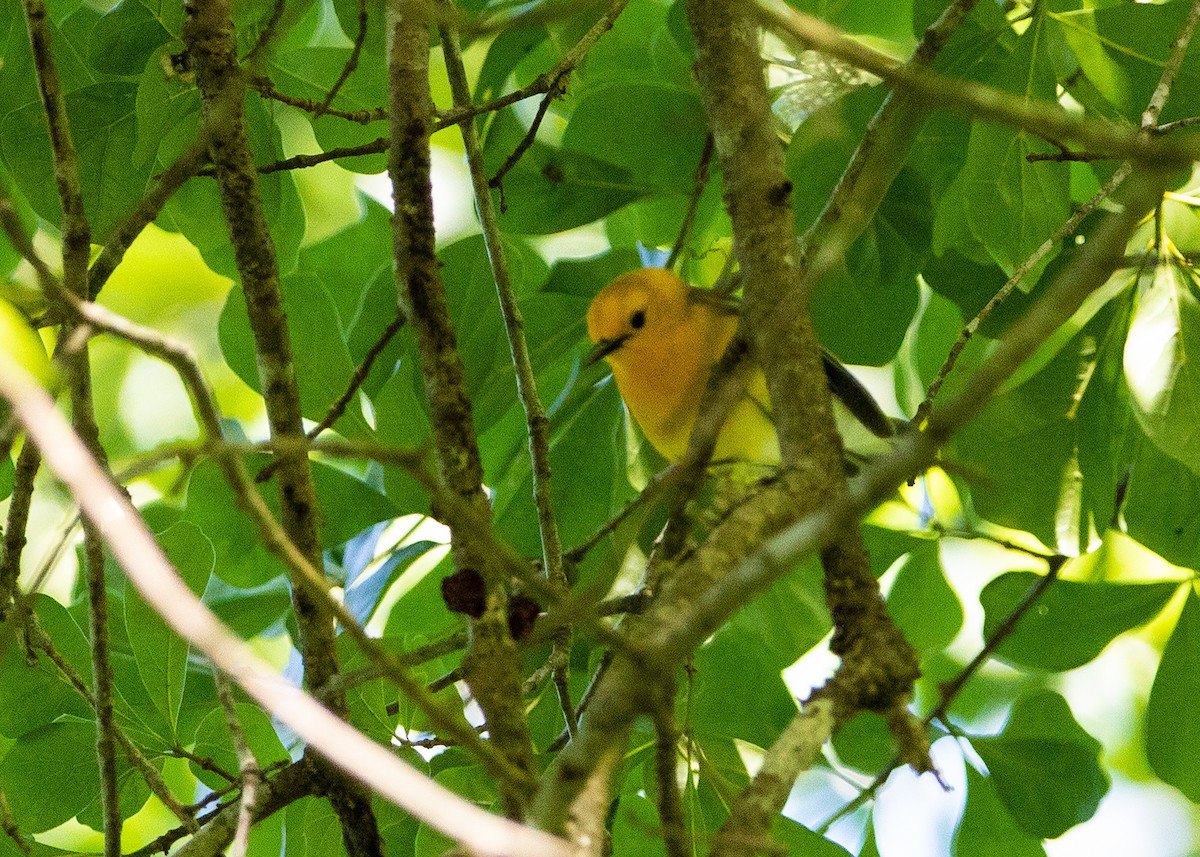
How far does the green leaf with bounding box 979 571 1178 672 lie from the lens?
8.04 feet

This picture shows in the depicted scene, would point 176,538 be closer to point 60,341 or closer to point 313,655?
point 313,655

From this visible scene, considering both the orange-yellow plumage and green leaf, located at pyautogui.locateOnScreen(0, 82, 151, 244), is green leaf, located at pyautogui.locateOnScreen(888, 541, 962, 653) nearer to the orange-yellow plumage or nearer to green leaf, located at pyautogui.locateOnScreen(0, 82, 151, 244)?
the orange-yellow plumage

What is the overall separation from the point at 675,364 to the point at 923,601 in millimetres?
810

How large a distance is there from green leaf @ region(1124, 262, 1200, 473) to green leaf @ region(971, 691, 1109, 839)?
73cm

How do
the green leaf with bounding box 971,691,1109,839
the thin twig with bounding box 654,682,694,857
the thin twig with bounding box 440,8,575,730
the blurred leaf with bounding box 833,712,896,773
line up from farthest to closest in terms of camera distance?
the blurred leaf with bounding box 833,712,896,773 < the green leaf with bounding box 971,691,1109,839 < the thin twig with bounding box 440,8,575,730 < the thin twig with bounding box 654,682,694,857

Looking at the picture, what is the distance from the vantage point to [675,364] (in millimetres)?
3027

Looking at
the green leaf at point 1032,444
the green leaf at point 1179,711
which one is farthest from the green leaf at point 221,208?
the green leaf at point 1179,711

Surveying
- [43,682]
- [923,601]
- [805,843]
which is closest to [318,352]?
[43,682]

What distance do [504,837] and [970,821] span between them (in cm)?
198

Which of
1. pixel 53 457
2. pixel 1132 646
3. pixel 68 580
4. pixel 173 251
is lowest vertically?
pixel 53 457

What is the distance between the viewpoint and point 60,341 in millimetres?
1669

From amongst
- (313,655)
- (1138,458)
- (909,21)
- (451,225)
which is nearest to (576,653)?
(313,655)

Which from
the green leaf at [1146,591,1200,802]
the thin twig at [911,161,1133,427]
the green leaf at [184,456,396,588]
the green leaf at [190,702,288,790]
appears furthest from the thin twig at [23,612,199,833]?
the green leaf at [1146,591,1200,802]

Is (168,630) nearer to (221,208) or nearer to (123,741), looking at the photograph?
(123,741)
